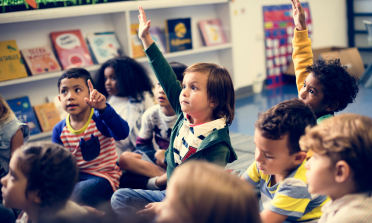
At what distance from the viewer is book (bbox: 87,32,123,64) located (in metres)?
3.04

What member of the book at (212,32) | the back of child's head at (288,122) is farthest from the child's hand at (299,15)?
the book at (212,32)

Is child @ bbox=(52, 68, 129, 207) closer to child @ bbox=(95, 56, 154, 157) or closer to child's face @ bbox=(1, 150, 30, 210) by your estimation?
child @ bbox=(95, 56, 154, 157)

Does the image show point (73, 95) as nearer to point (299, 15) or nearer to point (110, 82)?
point (110, 82)

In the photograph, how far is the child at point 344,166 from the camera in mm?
784

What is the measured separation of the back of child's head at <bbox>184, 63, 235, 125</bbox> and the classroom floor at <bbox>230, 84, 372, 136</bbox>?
1.59 metres

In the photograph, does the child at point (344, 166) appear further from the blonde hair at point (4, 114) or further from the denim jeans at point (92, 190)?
the blonde hair at point (4, 114)

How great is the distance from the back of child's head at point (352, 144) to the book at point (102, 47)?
8.20 feet

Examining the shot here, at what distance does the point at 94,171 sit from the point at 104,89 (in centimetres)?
82

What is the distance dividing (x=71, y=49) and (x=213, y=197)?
8.56 ft

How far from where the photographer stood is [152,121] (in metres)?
1.91

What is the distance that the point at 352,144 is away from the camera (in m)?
0.78

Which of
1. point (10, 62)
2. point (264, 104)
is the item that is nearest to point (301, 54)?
point (10, 62)

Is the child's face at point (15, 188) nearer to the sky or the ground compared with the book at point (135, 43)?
nearer to the ground

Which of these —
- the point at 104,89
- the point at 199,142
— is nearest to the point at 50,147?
the point at 199,142
